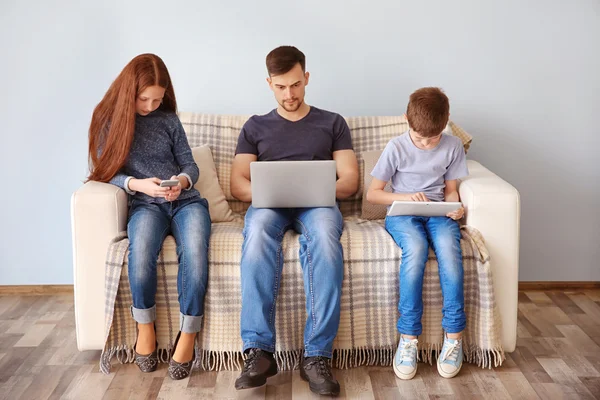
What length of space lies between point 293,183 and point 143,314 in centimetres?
65

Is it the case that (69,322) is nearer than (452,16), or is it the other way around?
(69,322)

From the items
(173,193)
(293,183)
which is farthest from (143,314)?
(293,183)

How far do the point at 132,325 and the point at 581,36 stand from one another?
86.1 inches

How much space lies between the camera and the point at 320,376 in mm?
2182

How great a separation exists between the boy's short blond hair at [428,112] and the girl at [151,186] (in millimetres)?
790

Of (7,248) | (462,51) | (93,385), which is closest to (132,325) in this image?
(93,385)

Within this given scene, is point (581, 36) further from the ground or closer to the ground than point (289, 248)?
further from the ground

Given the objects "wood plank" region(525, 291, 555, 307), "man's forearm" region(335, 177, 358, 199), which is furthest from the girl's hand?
"wood plank" region(525, 291, 555, 307)

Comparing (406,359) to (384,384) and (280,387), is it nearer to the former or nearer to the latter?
(384,384)

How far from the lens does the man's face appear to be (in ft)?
8.46

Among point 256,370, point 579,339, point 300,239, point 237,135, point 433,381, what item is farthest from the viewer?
point 237,135

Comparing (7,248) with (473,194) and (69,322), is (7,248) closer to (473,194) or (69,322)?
(69,322)

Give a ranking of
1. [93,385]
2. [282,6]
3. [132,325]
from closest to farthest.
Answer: [93,385] → [132,325] → [282,6]

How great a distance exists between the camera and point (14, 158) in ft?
10.2
